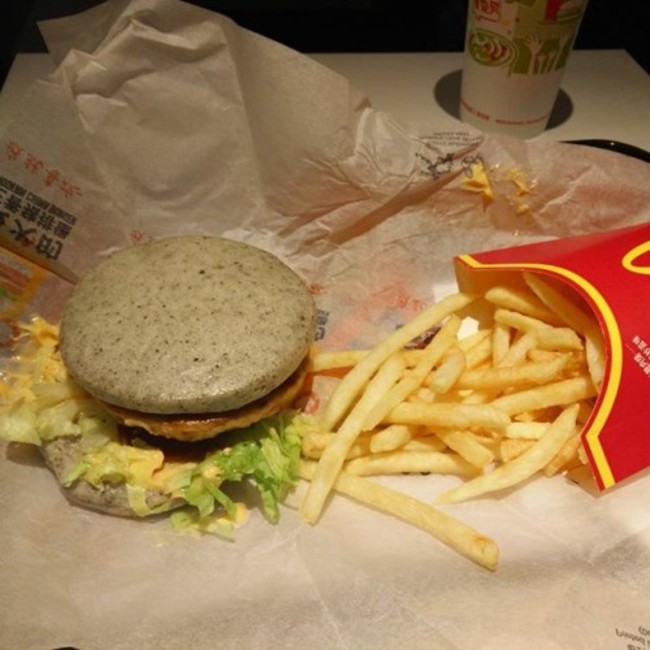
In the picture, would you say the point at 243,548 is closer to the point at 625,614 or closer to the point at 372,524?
the point at 372,524

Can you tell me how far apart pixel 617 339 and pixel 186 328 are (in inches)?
30.5

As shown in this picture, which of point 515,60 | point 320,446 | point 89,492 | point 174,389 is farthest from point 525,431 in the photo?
point 515,60

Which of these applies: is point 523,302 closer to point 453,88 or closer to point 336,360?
point 336,360

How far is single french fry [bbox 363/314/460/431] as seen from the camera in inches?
51.5

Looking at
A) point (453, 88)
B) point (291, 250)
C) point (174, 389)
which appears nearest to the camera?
point (174, 389)

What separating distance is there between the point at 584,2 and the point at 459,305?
869 millimetres

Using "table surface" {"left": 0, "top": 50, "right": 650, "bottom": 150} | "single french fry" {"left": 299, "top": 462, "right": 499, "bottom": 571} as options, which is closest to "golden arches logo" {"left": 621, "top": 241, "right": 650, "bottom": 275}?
"single french fry" {"left": 299, "top": 462, "right": 499, "bottom": 571}

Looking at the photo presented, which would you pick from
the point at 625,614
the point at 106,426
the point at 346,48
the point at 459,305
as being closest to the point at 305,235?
the point at 459,305

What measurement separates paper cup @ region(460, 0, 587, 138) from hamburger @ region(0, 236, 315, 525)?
2.98ft

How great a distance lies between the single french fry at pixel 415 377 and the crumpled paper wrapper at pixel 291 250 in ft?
0.62

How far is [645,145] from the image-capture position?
7.20 ft

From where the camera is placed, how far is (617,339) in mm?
1306

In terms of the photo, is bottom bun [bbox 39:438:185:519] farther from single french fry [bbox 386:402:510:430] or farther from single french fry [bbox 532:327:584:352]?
single french fry [bbox 532:327:584:352]

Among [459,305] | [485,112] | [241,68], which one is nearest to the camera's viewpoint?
[459,305]
